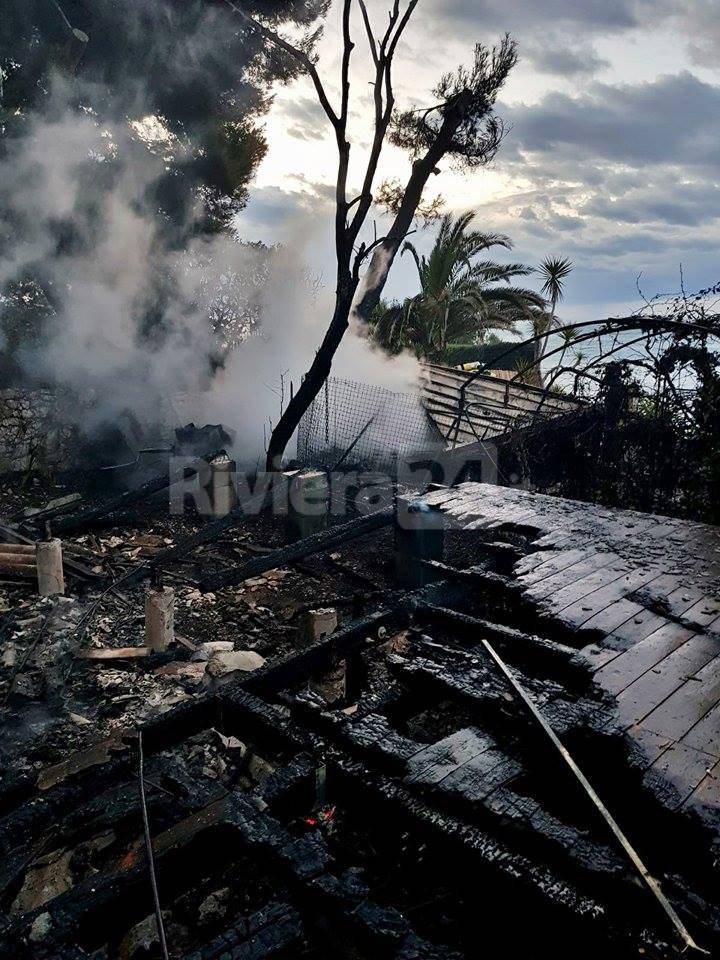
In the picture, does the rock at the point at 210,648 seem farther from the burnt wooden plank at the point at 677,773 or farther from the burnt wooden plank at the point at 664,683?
the burnt wooden plank at the point at 677,773

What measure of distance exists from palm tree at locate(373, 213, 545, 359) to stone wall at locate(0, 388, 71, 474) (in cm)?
1145

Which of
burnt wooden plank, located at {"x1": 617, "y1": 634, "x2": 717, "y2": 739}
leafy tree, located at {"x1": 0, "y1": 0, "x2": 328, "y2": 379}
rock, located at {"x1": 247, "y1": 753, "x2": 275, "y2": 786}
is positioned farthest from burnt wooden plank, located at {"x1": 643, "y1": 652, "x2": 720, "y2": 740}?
leafy tree, located at {"x1": 0, "y1": 0, "x2": 328, "y2": 379}

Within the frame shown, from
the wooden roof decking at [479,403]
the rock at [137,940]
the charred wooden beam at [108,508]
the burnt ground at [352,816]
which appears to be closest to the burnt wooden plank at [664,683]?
the burnt ground at [352,816]

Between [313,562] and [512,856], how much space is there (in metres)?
6.58

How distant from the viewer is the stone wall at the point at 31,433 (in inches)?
487

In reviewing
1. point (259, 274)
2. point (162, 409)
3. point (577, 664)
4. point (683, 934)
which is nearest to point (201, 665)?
point (577, 664)

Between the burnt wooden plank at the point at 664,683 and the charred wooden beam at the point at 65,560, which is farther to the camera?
the charred wooden beam at the point at 65,560

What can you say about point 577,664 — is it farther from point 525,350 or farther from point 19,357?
point 525,350

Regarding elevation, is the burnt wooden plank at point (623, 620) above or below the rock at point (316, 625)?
above

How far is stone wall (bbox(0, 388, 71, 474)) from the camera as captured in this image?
1238 cm

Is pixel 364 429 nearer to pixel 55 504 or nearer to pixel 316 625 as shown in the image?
pixel 55 504

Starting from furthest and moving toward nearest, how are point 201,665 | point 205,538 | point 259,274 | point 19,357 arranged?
point 259,274 < point 19,357 < point 205,538 < point 201,665

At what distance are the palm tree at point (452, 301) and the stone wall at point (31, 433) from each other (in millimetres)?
11452

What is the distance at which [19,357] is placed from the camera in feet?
46.8
